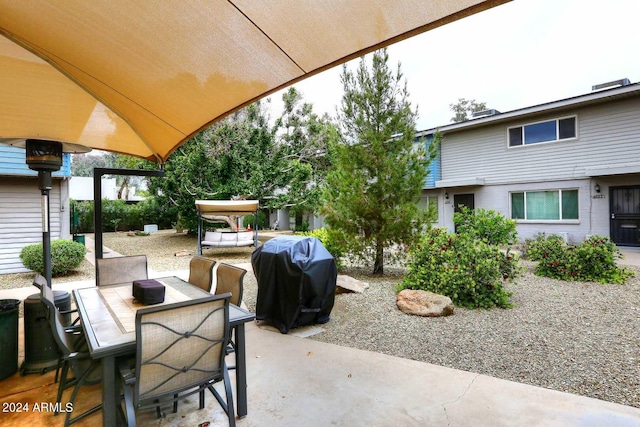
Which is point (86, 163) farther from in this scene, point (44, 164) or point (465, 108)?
point (44, 164)

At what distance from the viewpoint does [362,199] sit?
6.70m

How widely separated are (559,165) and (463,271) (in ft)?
28.2

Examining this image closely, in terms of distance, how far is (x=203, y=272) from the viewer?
358 cm

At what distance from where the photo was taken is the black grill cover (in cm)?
404

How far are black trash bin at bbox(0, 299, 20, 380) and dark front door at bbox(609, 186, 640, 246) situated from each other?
13544mm

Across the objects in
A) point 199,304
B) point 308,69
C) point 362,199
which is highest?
point 308,69

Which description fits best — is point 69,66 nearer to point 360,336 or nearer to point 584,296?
point 360,336

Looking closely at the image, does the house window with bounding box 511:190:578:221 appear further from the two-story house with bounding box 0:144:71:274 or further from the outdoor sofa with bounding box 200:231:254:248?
the two-story house with bounding box 0:144:71:274

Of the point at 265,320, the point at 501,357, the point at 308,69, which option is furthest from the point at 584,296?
the point at 308,69

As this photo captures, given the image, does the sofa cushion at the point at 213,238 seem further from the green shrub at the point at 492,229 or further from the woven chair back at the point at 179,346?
the woven chair back at the point at 179,346

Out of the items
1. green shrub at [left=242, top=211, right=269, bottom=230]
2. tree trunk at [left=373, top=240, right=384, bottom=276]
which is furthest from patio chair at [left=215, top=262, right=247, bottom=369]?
green shrub at [left=242, top=211, right=269, bottom=230]

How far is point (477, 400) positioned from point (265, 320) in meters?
2.59

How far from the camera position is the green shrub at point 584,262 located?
6250 mm

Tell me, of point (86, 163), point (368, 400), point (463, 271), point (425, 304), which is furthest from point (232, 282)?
point (86, 163)
